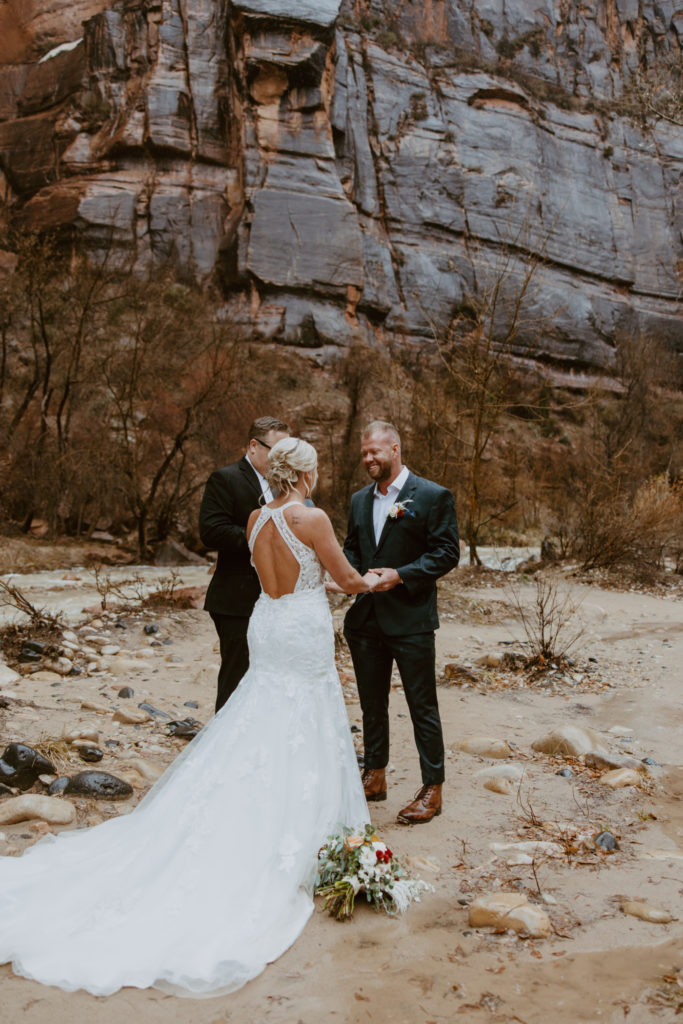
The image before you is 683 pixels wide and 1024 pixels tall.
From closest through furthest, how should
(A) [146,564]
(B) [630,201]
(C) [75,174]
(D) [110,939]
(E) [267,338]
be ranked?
(D) [110,939]
(A) [146,564]
(E) [267,338]
(C) [75,174]
(B) [630,201]

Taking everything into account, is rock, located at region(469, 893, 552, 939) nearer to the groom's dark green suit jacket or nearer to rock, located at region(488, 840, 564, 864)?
rock, located at region(488, 840, 564, 864)

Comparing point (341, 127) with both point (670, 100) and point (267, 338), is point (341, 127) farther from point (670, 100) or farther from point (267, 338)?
point (670, 100)

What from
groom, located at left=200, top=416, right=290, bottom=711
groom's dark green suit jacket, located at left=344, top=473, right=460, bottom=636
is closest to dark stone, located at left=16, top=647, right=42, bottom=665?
groom, located at left=200, top=416, right=290, bottom=711

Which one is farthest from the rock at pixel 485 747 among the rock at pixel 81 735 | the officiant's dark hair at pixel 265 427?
the officiant's dark hair at pixel 265 427

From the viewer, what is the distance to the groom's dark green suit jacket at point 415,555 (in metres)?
4.49

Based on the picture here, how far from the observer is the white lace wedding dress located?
296 centimetres

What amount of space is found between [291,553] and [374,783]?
65.1 inches

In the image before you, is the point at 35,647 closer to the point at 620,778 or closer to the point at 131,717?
the point at 131,717

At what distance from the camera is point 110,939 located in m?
3.04

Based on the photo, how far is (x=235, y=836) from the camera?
353 centimetres

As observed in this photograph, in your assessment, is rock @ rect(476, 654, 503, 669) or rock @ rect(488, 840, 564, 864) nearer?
rock @ rect(488, 840, 564, 864)

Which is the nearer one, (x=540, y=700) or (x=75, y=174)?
(x=540, y=700)

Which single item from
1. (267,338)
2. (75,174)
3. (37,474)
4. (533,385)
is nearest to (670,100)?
(37,474)

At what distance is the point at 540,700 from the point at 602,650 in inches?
99.8
